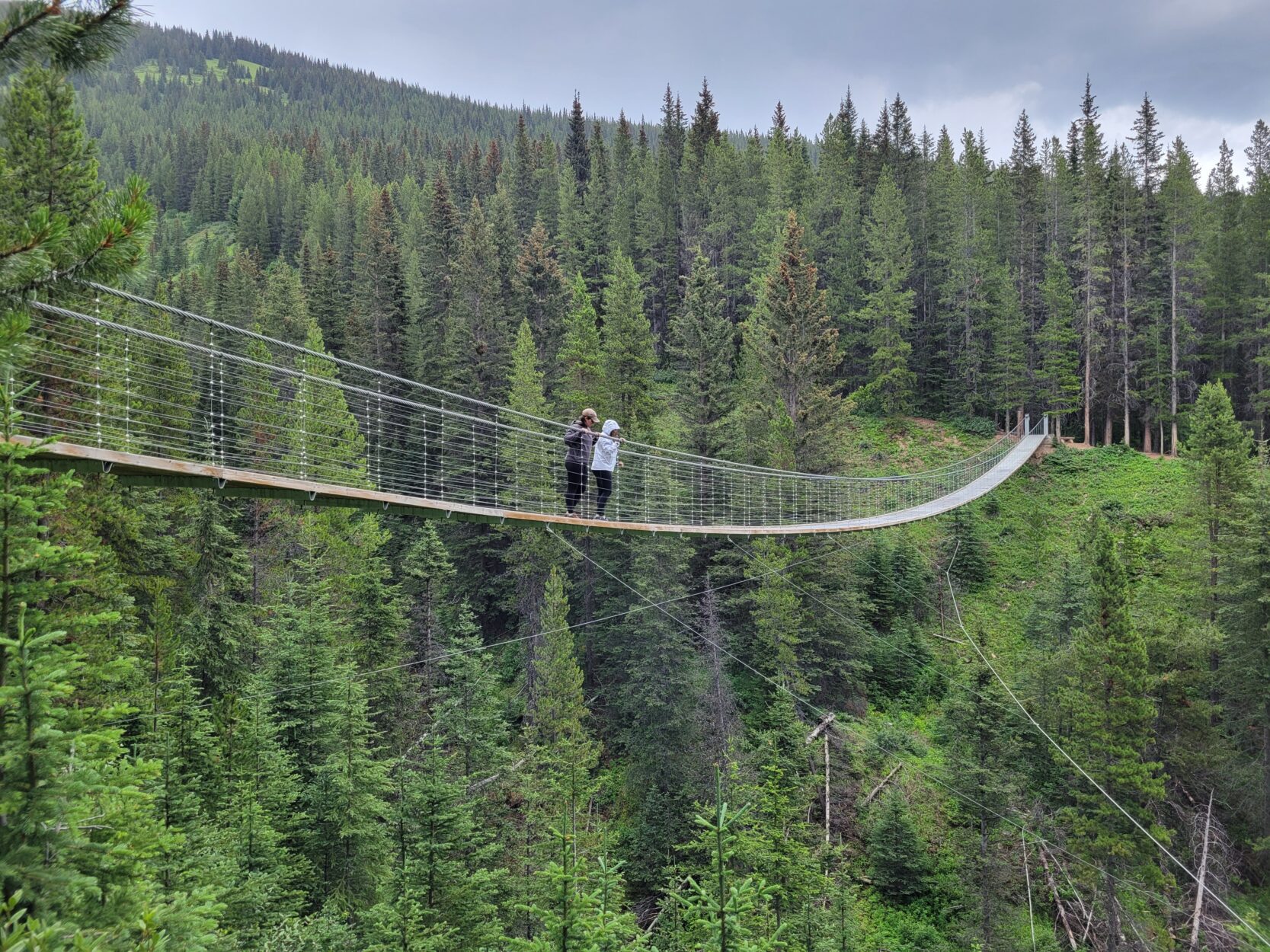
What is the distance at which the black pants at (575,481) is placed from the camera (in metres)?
7.50

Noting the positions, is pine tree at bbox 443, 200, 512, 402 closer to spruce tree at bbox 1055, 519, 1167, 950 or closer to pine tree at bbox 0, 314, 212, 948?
spruce tree at bbox 1055, 519, 1167, 950

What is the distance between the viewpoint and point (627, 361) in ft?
64.3

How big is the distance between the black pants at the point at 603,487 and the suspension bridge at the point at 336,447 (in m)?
0.48

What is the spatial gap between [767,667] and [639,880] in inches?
200

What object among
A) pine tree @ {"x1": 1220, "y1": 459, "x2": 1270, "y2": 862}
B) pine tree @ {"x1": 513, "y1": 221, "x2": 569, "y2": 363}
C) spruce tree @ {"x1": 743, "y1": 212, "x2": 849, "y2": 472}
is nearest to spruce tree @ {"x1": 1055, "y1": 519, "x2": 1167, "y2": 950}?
pine tree @ {"x1": 1220, "y1": 459, "x2": 1270, "y2": 862}

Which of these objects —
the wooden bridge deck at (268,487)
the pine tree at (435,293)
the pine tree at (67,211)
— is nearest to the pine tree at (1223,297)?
the pine tree at (435,293)

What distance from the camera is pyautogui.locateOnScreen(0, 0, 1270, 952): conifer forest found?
3.33m

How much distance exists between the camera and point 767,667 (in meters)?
16.8

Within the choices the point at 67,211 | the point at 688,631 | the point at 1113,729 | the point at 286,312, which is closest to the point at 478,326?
the point at 286,312

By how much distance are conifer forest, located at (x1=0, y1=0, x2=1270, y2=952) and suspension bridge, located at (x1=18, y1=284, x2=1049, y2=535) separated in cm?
58

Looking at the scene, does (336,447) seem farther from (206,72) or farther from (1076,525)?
(206,72)

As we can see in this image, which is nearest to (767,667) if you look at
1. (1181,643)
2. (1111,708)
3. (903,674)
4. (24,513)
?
(903,674)

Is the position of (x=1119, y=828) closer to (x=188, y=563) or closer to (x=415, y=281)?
(x=188, y=563)

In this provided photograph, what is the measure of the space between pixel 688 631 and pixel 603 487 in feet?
33.9
